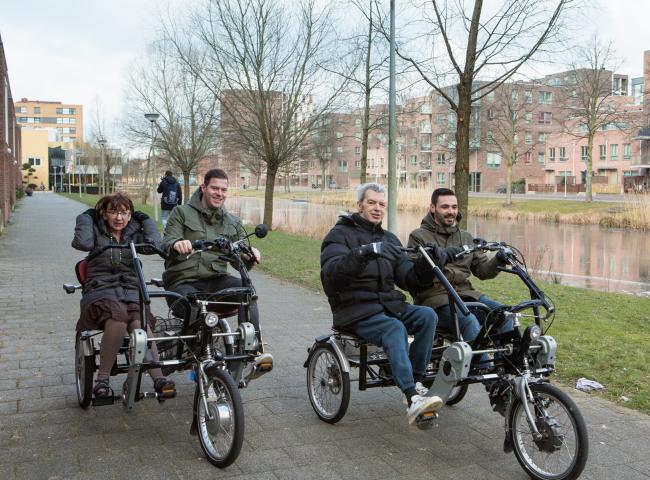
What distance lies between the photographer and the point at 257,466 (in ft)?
12.8

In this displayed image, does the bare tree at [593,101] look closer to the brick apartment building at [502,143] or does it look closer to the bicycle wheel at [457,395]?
the brick apartment building at [502,143]

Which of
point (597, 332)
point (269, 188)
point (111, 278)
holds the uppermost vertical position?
point (269, 188)

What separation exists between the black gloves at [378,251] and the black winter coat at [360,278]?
0.10m

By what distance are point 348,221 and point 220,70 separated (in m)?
19.8

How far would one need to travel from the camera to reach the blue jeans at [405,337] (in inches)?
167

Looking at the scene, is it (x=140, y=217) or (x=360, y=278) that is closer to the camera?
(x=360, y=278)

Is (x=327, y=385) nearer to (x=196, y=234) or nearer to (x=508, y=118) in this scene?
(x=196, y=234)

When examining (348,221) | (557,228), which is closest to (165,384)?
(348,221)

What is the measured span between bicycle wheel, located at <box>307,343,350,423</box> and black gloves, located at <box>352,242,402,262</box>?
0.79m

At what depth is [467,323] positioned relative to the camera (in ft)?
15.1

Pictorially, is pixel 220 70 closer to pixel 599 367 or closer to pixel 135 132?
pixel 135 132

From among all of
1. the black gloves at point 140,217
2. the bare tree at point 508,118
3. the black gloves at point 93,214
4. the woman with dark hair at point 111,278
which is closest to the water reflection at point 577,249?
the black gloves at point 140,217

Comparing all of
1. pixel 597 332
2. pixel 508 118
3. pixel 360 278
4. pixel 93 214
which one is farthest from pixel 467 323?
pixel 508 118

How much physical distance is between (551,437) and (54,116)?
17069 centimetres
